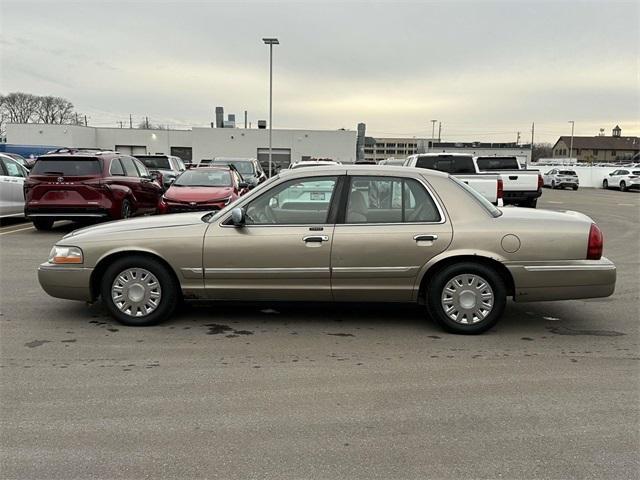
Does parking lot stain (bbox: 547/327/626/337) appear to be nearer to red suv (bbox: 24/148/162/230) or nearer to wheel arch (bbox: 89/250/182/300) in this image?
wheel arch (bbox: 89/250/182/300)

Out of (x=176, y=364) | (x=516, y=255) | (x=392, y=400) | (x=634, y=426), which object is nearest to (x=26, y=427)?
(x=176, y=364)

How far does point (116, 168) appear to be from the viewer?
12.3m

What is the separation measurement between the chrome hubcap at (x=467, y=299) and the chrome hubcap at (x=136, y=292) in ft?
9.01

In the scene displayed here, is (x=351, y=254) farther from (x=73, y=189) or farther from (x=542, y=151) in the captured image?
Answer: (x=542, y=151)

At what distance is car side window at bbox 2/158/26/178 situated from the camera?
13047mm

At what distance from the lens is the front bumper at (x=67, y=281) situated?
5.39 meters

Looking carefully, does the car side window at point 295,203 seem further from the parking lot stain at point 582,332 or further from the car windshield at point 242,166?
the car windshield at point 242,166

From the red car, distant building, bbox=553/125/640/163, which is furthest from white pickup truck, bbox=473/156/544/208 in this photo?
distant building, bbox=553/125/640/163

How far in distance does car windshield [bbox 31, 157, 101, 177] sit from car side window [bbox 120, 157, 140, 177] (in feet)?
3.16

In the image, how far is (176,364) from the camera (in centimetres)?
449

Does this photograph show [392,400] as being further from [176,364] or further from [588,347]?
[588,347]

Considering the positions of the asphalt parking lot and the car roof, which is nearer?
the asphalt parking lot

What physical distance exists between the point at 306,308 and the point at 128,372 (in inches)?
89.3

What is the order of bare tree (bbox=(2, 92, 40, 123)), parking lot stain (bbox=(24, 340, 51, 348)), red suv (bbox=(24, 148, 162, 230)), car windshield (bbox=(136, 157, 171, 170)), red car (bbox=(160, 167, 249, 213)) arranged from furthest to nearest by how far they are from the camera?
bare tree (bbox=(2, 92, 40, 123))
car windshield (bbox=(136, 157, 171, 170))
red car (bbox=(160, 167, 249, 213))
red suv (bbox=(24, 148, 162, 230))
parking lot stain (bbox=(24, 340, 51, 348))
